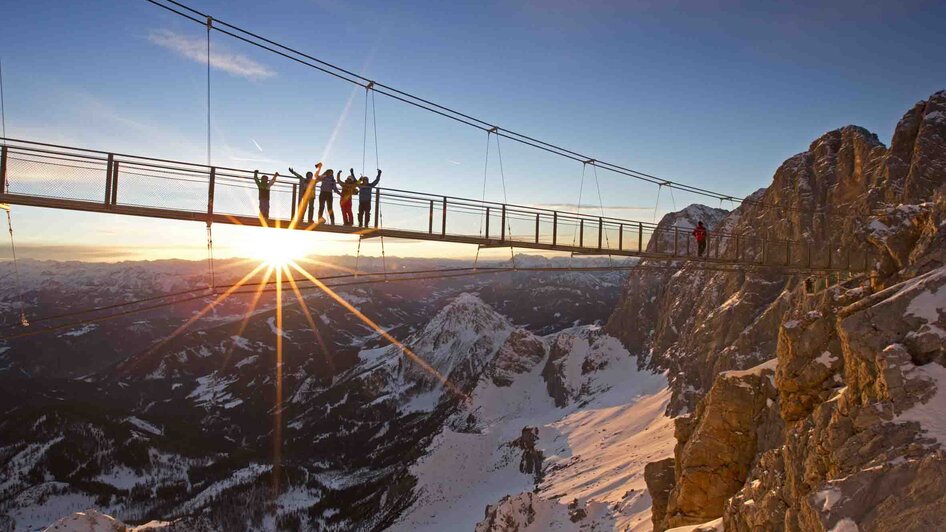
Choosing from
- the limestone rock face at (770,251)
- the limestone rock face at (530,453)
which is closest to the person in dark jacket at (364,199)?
the limestone rock face at (770,251)

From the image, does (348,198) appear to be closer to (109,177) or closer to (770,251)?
(109,177)

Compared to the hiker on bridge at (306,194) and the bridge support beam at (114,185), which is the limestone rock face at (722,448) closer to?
the hiker on bridge at (306,194)

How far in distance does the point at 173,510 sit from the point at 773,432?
180m

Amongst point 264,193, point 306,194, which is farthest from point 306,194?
point 264,193

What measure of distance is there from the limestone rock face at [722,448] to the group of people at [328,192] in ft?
63.3

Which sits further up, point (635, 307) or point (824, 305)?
point (824, 305)

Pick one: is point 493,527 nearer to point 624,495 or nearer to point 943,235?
point 624,495

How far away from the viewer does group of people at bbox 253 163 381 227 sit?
18.4 metres

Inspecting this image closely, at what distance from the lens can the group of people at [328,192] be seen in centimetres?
1839

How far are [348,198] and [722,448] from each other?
2064cm

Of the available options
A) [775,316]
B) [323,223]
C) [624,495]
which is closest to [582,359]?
[775,316]

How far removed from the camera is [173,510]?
170 m

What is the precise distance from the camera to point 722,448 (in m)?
29.1

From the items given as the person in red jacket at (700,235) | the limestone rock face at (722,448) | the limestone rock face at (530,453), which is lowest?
the limestone rock face at (530,453)
